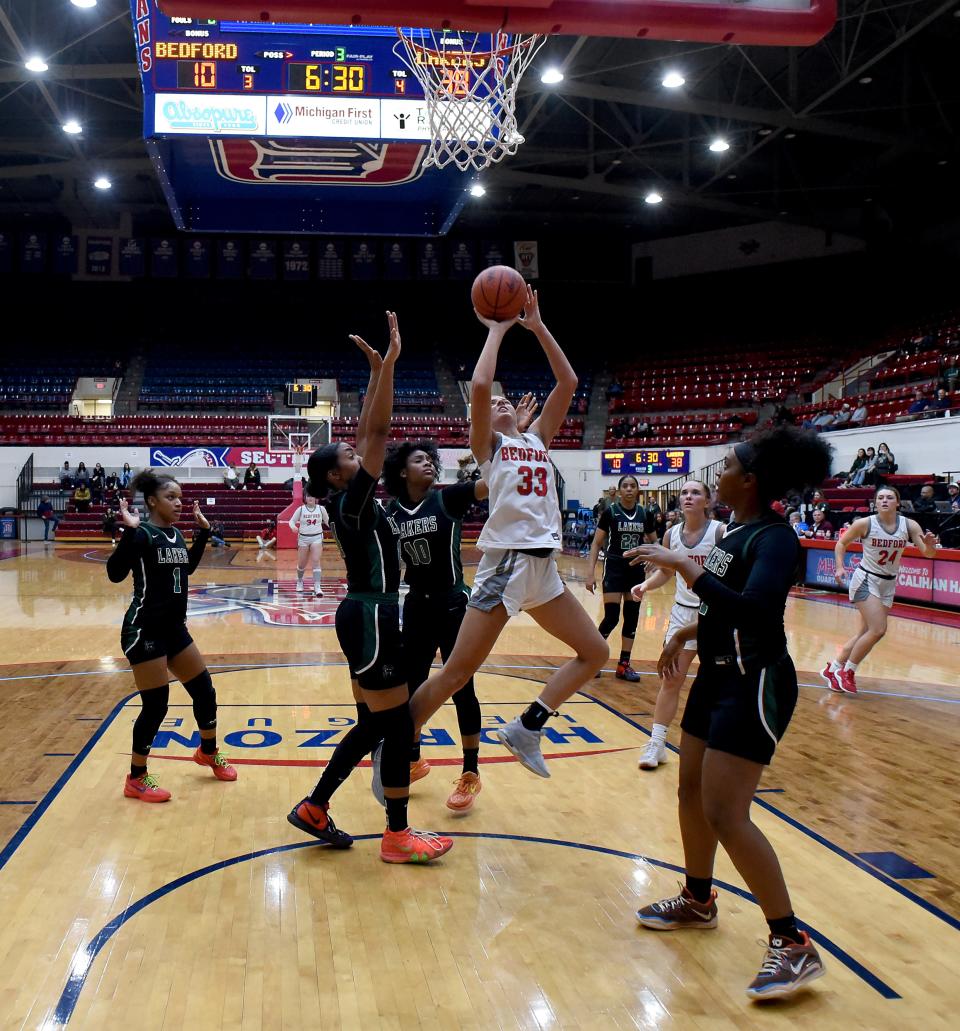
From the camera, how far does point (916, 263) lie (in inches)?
1150

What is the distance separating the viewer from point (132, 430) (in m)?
29.0

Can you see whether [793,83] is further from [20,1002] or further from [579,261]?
[20,1002]

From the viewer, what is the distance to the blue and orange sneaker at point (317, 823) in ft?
13.4

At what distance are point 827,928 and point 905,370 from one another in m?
22.5

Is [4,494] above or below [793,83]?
below

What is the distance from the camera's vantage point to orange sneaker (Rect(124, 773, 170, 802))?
4754 mm

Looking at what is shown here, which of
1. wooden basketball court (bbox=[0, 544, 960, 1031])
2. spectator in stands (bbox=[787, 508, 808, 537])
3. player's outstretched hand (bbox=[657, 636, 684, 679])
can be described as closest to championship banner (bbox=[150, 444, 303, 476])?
spectator in stands (bbox=[787, 508, 808, 537])

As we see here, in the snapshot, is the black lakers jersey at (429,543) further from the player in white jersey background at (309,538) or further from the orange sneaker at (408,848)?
the player in white jersey background at (309,538)

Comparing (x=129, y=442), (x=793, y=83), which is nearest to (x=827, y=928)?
(x=793, y=83)

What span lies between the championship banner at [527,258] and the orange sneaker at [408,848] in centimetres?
3174

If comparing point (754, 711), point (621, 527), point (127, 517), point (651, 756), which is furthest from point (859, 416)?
point (754, 711)

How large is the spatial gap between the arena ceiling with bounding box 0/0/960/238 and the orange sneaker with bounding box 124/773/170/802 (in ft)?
55.7

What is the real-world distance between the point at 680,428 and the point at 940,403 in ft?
32.1

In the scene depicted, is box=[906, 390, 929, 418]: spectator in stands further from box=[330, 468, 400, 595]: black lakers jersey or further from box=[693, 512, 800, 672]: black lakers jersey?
box=[693, 512, 800, 672]: black lakers jersey
